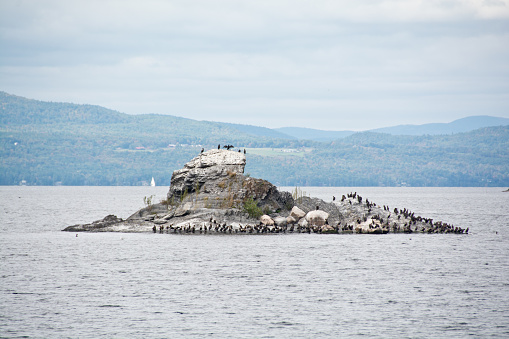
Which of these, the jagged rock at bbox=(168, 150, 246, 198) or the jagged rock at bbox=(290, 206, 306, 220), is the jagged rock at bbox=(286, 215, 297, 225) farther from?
the jagged rock at bbox=(168, 150, 246, 198)

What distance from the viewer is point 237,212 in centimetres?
6400

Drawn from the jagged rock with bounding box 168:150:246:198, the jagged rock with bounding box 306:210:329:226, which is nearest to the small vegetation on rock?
the jagged rock with bounding box 168:150:246:198

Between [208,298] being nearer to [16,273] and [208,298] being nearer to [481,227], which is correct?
[16,273]

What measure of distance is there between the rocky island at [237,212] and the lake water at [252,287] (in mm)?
3583

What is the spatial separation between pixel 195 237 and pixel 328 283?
23.9 meters

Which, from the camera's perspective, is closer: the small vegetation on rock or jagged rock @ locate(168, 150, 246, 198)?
the small vegetation on rock

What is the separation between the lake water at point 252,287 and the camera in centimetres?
2750

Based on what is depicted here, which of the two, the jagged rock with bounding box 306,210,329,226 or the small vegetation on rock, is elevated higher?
the small vegetation on rock

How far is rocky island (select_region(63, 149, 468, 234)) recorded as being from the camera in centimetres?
6356

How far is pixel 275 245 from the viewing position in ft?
181

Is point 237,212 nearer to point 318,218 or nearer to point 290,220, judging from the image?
point 290,220

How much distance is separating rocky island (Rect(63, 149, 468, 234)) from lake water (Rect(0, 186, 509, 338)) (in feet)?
11.8

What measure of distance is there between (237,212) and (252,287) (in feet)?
90.7

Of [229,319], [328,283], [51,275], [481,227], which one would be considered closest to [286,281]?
[328,283]
